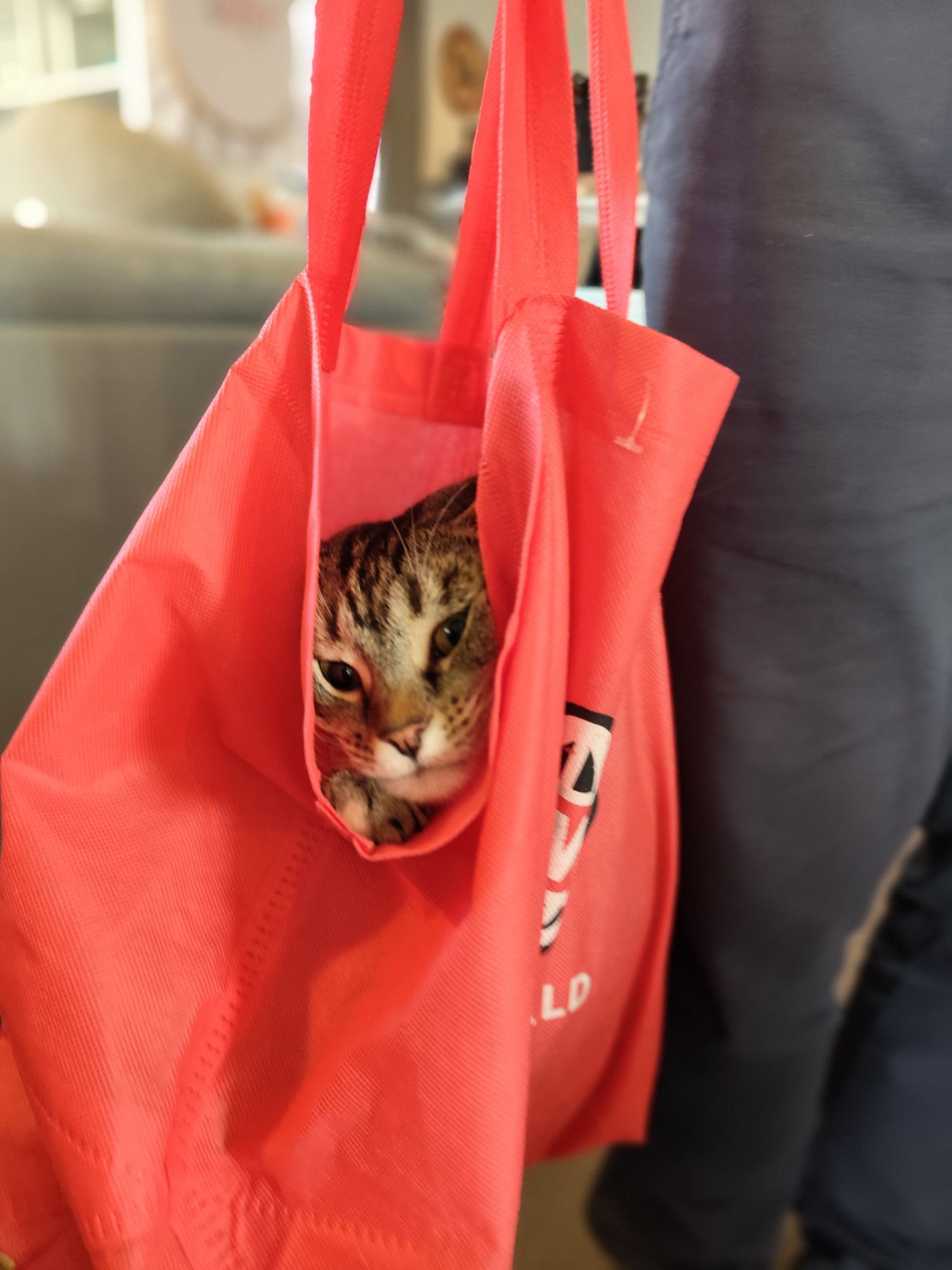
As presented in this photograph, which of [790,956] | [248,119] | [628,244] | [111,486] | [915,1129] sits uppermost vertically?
[248,119]

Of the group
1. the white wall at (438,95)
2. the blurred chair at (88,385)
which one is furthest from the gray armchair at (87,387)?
the white wall at (438,95)

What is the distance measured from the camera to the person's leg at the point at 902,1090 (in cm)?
60

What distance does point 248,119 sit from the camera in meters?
2.45

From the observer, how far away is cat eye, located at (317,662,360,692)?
52cm

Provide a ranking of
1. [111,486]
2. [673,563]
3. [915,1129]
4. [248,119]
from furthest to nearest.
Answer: [248,119]
[111,486]
[915,1129]
[673,563]

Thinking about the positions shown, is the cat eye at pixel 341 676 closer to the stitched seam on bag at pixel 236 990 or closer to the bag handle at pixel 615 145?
the stitched seam on bag at pixel 236 990

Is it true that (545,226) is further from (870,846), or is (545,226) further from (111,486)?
(111,486)

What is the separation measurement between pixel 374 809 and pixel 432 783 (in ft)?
0.14

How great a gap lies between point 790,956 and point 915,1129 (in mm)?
206

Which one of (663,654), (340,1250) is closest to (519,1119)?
(340,1250)

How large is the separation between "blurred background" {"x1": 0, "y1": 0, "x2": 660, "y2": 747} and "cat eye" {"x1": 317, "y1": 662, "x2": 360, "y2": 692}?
32cm

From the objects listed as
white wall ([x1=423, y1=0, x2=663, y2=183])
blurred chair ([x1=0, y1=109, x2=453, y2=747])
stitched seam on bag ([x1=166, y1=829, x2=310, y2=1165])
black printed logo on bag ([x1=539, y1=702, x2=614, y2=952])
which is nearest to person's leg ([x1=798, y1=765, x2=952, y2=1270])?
black printed logo on bag ([x1=539, y1=702, x2=614, y2=952])

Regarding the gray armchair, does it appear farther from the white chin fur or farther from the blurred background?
the white chin fur

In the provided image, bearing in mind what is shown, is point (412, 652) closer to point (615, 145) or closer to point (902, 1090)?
point (615, 145)
